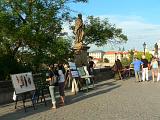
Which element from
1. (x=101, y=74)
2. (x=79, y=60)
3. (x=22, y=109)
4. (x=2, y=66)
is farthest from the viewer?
(x=101, y=74)

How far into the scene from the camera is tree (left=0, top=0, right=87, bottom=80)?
2520 cm

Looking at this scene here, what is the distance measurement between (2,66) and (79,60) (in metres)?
4.97

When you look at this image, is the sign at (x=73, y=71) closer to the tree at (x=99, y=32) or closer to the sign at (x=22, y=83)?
the sign at (x=22, y=83)

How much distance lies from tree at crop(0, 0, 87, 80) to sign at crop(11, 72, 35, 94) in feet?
28.4

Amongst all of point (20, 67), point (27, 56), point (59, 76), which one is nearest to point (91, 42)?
point (27, 56)

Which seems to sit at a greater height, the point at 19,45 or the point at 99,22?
the point at 99,22

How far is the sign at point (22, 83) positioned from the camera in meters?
15.3

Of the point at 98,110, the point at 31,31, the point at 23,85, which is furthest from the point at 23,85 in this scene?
the point at 31,31

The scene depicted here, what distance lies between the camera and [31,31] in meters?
25.1

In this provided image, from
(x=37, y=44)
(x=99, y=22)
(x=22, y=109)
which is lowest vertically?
(x=22, y=109)

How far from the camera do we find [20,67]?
23.6m

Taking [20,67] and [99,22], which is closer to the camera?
[20,67]

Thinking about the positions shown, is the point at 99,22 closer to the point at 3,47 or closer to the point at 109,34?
the point at 109,34

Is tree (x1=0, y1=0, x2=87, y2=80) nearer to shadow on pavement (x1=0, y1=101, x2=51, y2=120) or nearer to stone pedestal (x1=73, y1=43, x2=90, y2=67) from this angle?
stone pedestal (x1=73, y1=43, x2=90, y2=67)
